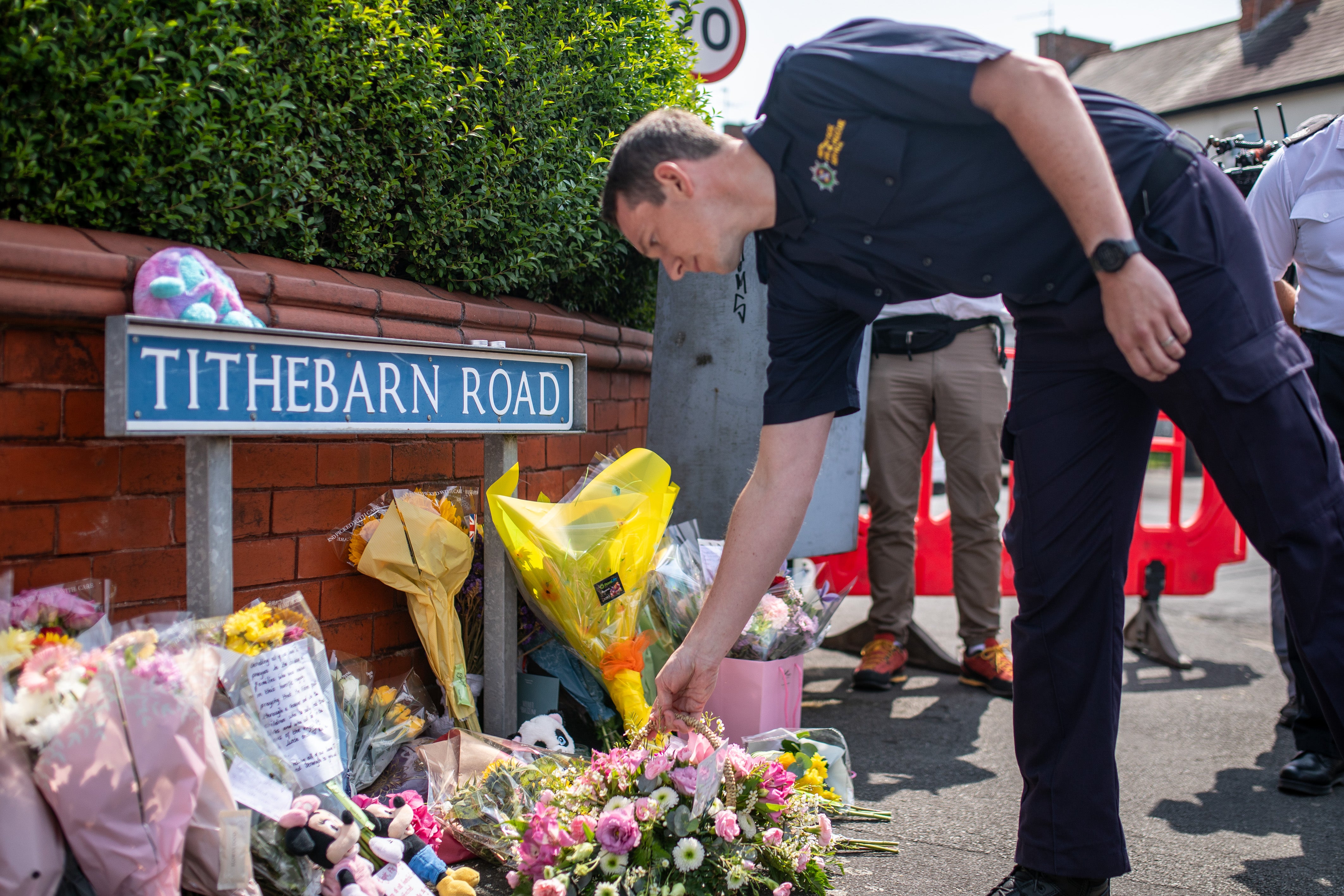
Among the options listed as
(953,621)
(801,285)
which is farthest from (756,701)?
(953,621)

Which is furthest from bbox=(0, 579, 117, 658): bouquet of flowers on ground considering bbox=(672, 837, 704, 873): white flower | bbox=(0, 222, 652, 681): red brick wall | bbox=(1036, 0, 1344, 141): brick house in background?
bbox=(1036, 0, 1344, 141): brick house in background

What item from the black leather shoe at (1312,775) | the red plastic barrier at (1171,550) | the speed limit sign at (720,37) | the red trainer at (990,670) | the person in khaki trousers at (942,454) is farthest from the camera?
the red plastic barrier at (1171,550)

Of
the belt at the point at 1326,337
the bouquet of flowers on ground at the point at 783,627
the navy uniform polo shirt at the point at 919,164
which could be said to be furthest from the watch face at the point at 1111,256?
the belt at the point at 1326,337

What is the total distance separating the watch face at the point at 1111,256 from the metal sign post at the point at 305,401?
4.81 ft

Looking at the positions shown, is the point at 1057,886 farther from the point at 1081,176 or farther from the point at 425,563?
the point at 425,563

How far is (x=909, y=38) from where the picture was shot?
1705 millimetres

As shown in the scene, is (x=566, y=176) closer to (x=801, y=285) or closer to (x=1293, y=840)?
(x=801, y=285)

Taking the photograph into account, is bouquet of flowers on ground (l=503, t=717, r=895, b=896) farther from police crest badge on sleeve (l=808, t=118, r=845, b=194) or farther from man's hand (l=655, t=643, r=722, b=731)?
police crest badge on sleeve (l=808, t=118, r=845, b=194)

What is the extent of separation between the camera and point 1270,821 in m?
2.75

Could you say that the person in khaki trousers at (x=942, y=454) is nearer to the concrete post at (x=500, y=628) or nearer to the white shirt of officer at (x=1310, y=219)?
the white shirt of officer at (x=1310, y=219)

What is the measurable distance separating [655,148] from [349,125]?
116cm

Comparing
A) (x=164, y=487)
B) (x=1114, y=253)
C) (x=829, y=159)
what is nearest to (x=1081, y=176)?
(x=1114, y=253)

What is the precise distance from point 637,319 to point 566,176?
2.85ft

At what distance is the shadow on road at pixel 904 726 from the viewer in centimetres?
302
